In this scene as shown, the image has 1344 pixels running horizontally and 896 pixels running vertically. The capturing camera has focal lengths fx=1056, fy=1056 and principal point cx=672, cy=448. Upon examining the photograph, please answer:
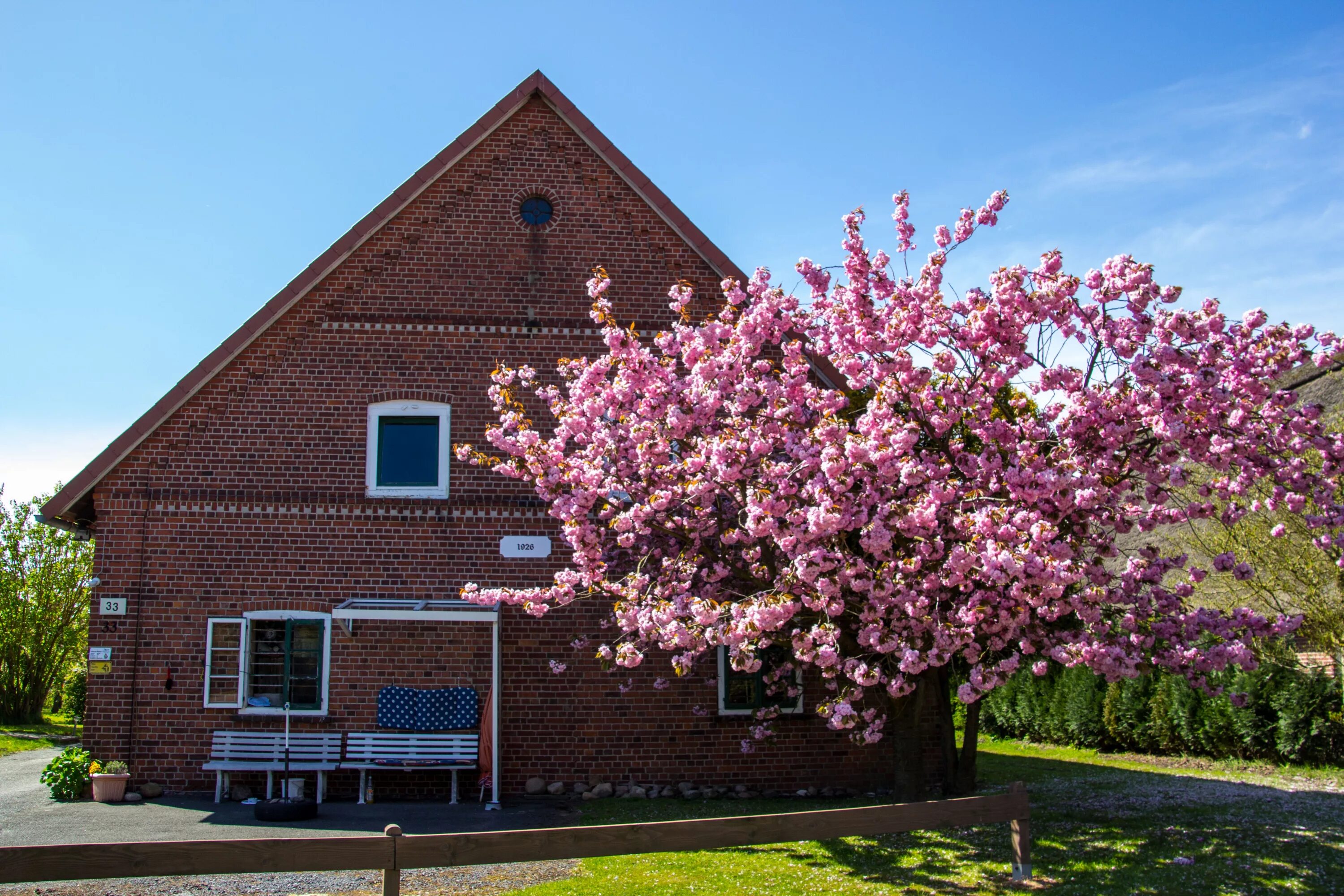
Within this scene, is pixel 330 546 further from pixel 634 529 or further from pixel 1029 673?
pixel 1029 673

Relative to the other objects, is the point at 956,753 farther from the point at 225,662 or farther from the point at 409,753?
the point at 225,662

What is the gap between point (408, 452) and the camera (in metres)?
14.3

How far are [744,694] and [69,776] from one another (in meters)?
8.46

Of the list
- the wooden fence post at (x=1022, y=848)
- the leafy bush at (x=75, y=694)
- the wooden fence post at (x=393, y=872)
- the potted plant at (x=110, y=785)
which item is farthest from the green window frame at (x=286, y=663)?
the leafy bush at (x=75, y=694)

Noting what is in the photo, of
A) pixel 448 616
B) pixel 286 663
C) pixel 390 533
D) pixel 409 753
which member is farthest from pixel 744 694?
pixel 286 663

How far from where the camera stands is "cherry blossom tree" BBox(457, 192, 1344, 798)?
844cm

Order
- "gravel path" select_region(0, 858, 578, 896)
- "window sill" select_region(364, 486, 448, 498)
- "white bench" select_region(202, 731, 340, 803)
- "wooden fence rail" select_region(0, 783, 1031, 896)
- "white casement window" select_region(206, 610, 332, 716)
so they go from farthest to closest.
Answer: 1. "window sill" select_region(364, 486, 448, 498)
2. "white casement window" select_region(206, 610, 332, 716)
3. "white bench" select_region(202, 731, 340, 803)
4. "gravel path" select_region(0, 858, 578, 896)
5. "wooden fence rail" select_region(0, 783, 1031, 896)

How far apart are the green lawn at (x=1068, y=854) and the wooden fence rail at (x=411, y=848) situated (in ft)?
5.82

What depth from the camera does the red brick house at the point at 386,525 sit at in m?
13.5

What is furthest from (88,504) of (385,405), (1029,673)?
(1029,673)

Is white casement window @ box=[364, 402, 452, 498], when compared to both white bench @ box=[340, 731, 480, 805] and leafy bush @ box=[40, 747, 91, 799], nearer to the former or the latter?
white bench @ box=[340, 731, 480, 805]

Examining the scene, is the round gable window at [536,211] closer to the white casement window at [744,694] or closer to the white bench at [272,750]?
the white casement window at [744,694]

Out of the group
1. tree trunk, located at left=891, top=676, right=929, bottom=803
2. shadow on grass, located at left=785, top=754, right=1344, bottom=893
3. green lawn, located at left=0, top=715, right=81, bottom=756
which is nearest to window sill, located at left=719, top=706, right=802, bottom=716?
tree trunk, located at left=891, top=676, right=929, bottom=803

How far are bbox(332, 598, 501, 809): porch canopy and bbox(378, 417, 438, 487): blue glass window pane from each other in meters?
1.59
